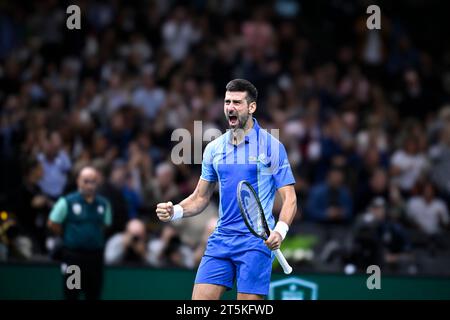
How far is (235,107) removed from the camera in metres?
8.12

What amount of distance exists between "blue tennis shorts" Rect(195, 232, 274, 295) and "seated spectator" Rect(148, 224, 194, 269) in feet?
17.5

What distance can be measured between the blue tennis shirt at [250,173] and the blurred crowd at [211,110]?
191 inches

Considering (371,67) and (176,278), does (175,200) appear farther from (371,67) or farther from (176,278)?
(371,67)

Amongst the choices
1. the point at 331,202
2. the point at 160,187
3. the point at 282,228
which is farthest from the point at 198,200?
the point at 331,202

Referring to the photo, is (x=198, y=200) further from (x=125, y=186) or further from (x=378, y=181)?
(x=378, y=181)

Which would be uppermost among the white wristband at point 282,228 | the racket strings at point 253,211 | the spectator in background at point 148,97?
the spectator in background at point 148,97

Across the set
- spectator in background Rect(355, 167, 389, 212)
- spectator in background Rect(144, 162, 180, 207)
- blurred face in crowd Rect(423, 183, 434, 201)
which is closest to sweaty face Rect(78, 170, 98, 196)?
spectator in background Rect(144, 162, 180, 207)

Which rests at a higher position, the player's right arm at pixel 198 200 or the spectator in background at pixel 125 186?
the spectator in background at pixel 125 186

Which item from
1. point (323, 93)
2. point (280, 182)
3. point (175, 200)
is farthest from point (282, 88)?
point (280, 182)

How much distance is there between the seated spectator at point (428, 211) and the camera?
1495 cm

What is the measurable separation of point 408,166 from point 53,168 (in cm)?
589

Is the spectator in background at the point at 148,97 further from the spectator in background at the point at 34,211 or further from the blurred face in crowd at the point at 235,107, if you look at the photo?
the blurred face in crowd at the point at 235,107

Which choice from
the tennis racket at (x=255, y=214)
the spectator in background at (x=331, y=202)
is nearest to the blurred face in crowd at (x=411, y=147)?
the spectator in background at (x=331, y=202)
